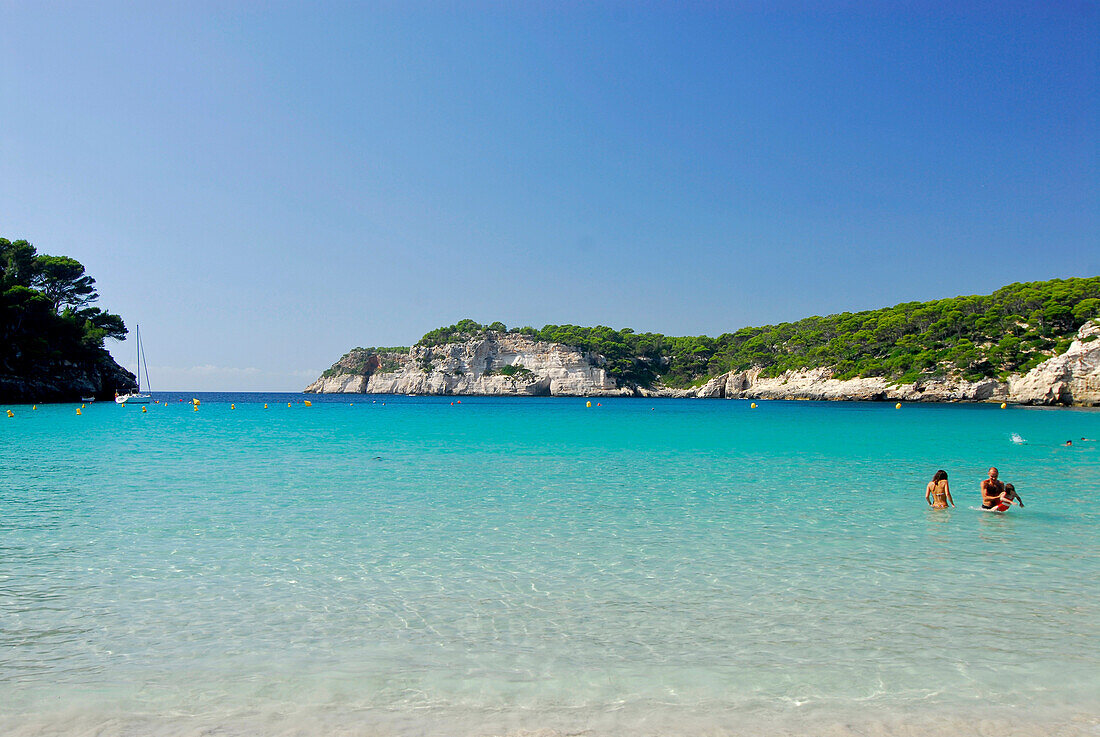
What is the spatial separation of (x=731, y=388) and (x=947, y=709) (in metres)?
110

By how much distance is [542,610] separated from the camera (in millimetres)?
6242

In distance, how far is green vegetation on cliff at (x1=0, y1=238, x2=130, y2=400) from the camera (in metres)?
60.6

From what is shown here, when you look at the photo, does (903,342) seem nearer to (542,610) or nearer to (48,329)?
(542,610)

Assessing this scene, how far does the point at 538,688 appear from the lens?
4516mm

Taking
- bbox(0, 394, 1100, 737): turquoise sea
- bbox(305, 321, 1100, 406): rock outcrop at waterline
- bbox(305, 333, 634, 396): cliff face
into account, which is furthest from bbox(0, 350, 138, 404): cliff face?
bbox(305, 321, 1100, 406): rock outcrop at waterline

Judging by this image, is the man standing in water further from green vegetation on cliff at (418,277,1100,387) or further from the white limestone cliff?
green vegetation on cliff at (418,277,1100,387)

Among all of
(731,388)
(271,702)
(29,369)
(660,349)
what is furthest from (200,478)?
(660,349)

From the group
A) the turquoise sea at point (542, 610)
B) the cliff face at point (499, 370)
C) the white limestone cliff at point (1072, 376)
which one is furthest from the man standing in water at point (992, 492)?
the cliff face at point (499, 370)

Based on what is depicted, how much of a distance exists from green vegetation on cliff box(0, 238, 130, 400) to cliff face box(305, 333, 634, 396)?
70187 millimetres

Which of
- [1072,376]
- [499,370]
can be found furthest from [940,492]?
[499,370]

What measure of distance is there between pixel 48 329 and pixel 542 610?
78672 mm

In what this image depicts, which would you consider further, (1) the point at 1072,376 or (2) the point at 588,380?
(2) the point at 588,380

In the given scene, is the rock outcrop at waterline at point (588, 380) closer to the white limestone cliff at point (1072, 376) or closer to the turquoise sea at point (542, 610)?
the white limestone cliff at point (1072, 376)

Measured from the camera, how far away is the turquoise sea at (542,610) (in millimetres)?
4180
